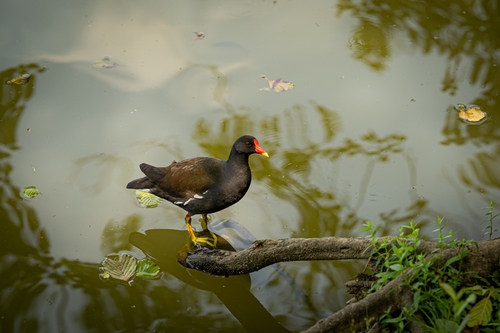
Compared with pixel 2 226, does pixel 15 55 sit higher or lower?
higher

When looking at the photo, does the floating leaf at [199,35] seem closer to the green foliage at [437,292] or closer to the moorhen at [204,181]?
the moorhen at [204,181]

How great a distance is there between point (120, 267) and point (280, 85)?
8.34ft

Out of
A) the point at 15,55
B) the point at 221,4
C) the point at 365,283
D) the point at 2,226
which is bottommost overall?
the point at 2,226

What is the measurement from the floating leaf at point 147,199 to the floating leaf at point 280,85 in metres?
1.72

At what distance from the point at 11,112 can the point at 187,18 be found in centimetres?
223

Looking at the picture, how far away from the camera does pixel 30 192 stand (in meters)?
4.54

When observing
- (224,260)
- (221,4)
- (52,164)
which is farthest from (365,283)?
(221,4)

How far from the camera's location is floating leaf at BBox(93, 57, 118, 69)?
574 cm

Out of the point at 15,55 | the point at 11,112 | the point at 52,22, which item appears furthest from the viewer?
the point at 52,22

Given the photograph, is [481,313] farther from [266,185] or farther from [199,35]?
[199,35]

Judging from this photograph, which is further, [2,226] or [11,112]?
[11,112]

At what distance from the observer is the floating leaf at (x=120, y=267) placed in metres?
3.96

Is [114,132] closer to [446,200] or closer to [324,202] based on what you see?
[324,202]

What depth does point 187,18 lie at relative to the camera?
6.28m
